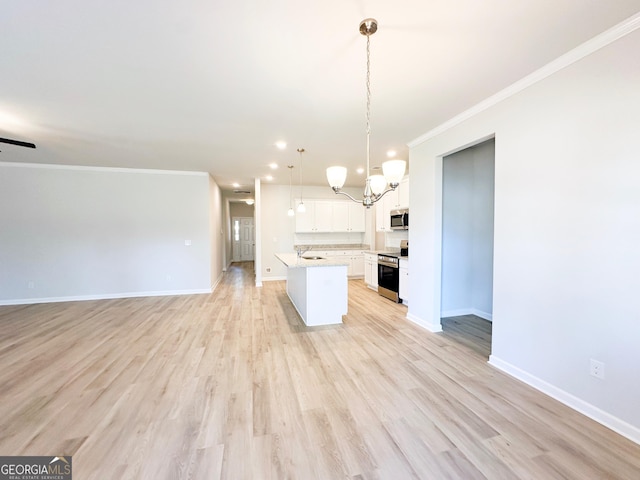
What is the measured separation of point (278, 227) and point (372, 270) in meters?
2.87

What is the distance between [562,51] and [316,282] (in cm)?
331

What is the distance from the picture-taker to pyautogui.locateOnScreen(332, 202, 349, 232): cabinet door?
290 inches

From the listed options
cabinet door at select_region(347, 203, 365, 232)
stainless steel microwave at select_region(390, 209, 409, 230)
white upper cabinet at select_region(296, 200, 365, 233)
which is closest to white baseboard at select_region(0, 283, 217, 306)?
white upper cabinet at select_region(296, 200, 365, 233)

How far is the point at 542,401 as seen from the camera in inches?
82.5

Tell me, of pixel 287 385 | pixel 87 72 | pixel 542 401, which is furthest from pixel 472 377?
pixel 87 72

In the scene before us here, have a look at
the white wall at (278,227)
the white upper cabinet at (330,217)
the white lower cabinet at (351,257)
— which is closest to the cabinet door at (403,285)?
the white lower cabinet at (351,257)

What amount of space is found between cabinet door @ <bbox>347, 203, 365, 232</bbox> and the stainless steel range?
206 centimetres

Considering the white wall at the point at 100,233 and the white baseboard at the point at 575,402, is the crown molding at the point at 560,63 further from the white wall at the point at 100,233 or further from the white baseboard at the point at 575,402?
the white wall at the point at 100,233

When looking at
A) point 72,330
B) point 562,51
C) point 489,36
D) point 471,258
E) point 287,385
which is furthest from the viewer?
point 471,258

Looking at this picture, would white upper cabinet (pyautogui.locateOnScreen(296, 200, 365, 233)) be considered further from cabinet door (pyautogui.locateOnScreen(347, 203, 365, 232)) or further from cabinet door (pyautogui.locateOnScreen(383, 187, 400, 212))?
cabinet door (pyautogui.locateOnScreen(383, 187, 400, 212))

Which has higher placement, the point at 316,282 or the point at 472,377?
the point at 316,282

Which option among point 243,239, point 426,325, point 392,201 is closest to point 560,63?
point 426,325

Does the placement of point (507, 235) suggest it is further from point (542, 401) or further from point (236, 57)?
point (236, 57)

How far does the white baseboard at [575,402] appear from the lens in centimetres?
172
